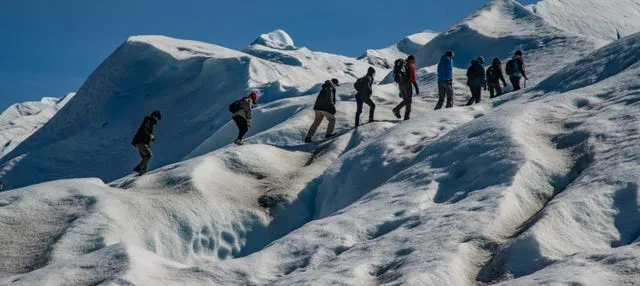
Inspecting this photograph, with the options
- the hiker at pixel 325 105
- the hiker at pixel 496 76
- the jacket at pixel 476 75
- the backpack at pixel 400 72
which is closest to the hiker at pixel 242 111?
the hiker at pixel 325 105

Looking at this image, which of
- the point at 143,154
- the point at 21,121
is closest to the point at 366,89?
the point at 143,154

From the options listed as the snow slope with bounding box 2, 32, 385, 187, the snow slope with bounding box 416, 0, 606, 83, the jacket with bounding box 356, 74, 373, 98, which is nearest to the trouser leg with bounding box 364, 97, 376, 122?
the jacket with bounding box 356, 74, 373, 98

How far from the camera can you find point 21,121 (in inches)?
3661

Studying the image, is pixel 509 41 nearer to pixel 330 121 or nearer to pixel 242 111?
pixel 330 121

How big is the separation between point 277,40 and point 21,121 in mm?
40256

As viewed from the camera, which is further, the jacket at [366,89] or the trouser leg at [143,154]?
the jacket at [366,89]

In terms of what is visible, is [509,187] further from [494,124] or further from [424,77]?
[424,77]

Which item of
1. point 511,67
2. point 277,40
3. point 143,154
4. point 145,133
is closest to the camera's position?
point 145,133

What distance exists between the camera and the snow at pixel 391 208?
873 centimetres

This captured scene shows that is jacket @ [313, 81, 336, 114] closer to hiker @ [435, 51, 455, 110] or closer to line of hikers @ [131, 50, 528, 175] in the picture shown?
line of hikers @ [131, 50, 528, 175]

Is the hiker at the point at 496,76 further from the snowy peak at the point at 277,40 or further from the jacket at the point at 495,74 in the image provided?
the snowy peak at the point at 277,40

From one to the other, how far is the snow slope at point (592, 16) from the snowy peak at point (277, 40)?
49211 mm

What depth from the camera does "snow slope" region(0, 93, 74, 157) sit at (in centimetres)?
8194

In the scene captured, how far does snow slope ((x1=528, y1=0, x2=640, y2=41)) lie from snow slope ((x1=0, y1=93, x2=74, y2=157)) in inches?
2258
